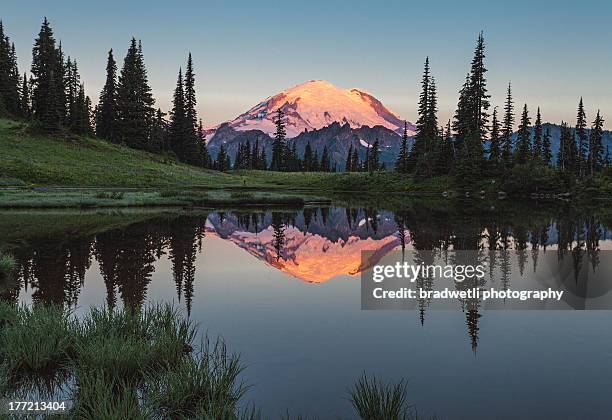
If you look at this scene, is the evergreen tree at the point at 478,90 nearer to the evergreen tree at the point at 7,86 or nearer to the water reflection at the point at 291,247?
the water reflection at the point at 291,247

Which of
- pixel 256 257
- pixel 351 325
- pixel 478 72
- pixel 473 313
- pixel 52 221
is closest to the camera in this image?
pixel 351 325

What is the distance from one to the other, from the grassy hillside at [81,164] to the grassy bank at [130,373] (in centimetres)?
5665

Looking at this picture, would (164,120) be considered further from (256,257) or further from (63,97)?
(256,257)

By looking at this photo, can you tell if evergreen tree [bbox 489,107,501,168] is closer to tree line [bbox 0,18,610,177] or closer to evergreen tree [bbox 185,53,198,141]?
tree line [bbox 0,18,610,177]

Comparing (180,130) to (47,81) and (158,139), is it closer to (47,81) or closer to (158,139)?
(158,139)

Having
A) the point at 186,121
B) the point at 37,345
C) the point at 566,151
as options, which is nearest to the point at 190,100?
the point at 186,121

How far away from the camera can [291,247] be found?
23.8 m

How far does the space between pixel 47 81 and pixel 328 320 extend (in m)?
102

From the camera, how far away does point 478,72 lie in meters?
85.9

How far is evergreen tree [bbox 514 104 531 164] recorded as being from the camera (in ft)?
272

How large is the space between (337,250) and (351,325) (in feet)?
41.0

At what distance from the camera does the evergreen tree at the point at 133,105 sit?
95.8m

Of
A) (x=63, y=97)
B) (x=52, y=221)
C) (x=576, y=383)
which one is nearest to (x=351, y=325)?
(x=576, y=383)

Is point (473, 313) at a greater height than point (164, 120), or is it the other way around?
point (164, 120)
